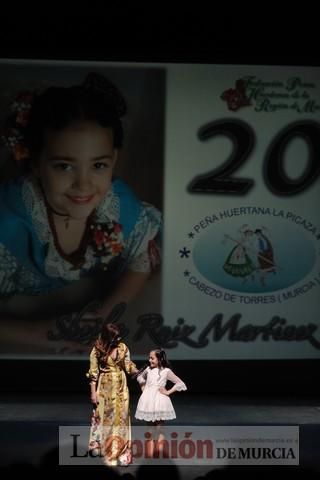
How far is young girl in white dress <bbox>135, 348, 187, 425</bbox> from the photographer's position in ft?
23.7

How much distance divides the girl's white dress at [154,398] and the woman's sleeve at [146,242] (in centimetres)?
447

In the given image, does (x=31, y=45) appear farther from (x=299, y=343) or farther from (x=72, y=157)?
(x=299, y=343)

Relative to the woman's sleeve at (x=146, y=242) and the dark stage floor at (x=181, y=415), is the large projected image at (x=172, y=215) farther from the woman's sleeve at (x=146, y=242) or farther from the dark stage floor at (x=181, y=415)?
the dark stage floor at (x=181, y=415)

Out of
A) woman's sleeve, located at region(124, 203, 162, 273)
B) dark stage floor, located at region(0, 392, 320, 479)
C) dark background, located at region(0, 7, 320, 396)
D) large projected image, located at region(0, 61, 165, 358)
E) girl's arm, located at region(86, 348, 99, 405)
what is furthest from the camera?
woman's sleeve, located at region(124, 203, 162, 273)

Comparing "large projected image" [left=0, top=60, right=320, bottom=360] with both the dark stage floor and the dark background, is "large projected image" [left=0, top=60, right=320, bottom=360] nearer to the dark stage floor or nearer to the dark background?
the dark background

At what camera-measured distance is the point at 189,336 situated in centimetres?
1177

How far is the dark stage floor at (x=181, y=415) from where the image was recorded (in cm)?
838

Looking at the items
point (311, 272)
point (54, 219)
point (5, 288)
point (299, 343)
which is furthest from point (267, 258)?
point (5, 288)

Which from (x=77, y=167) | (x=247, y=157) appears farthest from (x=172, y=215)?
(x=77, y=167)

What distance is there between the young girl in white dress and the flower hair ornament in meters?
5.63

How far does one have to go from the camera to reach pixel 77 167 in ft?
38.5

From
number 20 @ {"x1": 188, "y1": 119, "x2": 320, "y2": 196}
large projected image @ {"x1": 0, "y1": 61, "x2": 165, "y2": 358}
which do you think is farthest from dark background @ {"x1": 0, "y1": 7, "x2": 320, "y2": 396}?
number 20 @ {"x1": 188, "y1": 119, "x2": 320, "y2": 196}

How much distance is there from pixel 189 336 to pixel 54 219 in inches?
125

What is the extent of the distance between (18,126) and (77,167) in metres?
1.26
